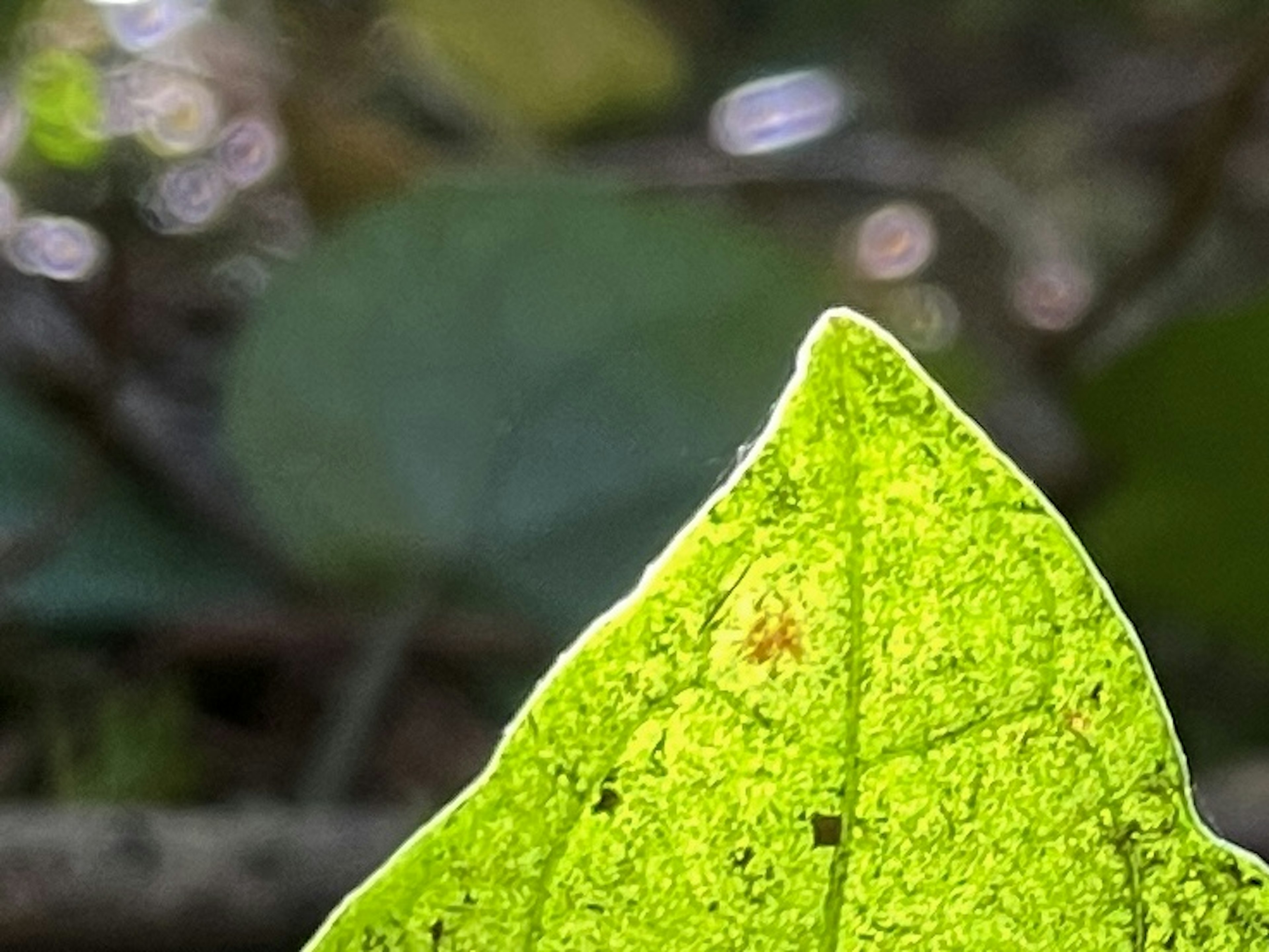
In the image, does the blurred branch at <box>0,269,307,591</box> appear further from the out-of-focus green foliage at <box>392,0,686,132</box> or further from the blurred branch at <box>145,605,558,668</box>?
the out-of-focus green foliage at <box>392,0,686,132</box>

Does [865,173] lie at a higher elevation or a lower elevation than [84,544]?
higher

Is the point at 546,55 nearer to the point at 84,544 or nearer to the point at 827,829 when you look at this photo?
the point at 84,544

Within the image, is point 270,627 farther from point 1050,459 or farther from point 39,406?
point 1050,459

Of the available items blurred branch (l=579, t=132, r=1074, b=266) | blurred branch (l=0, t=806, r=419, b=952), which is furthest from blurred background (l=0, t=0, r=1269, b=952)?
blurred branch (l=579, t=132, r=1074, b=266)


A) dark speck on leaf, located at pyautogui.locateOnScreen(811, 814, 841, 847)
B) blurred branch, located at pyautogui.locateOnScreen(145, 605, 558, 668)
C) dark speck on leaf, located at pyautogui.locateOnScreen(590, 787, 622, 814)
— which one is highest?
blurred branch, located at pyautogui.locateOnScreen(145, 605, 558, 668)

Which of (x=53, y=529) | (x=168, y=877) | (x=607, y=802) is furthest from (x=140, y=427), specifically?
(x=607, y=802)
